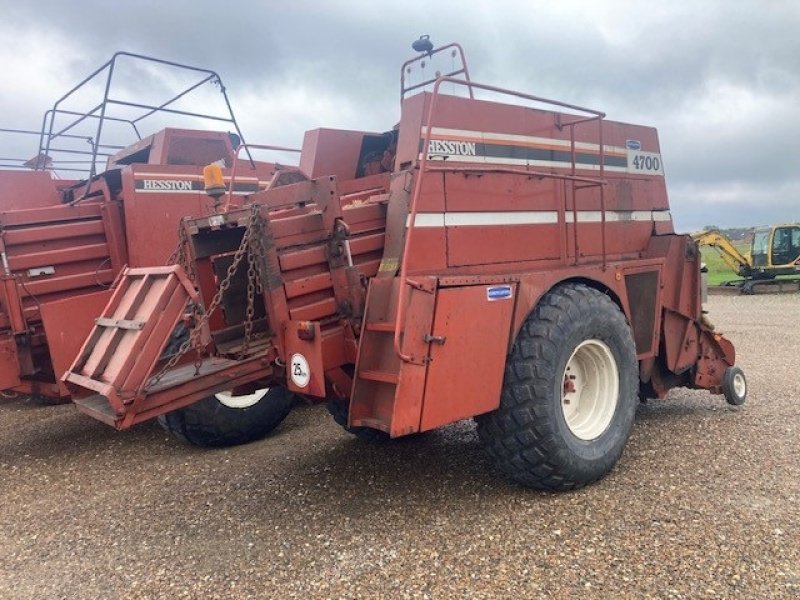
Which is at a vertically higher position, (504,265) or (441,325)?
(504,265)

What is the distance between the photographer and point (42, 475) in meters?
5.10

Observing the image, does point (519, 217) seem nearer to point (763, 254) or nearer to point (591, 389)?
point (591, 389)

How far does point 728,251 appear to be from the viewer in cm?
2336

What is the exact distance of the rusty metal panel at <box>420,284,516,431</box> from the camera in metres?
3.32

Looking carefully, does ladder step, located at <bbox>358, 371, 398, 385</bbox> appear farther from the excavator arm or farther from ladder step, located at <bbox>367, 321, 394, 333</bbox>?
the excavator arm

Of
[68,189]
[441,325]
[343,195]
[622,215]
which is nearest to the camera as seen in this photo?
[441,325]

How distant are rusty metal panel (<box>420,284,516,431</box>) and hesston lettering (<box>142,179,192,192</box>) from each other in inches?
152

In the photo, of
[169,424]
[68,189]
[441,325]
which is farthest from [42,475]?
[441,325]

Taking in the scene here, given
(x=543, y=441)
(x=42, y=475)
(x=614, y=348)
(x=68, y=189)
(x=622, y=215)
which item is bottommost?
(x=42, y=475)

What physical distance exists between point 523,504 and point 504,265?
1.40m

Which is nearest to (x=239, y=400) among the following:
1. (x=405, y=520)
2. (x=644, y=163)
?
(x=405, y=520)

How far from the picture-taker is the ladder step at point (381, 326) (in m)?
3.38

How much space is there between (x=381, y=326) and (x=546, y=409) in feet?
3.30

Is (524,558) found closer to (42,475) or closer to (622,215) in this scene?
(622,215)
